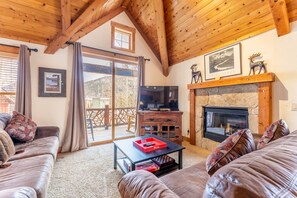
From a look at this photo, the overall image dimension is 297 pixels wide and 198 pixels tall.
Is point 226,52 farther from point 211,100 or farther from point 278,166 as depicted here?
point 278,166

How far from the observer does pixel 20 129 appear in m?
2.14

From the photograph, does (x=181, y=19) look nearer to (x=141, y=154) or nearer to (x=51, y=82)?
(x=141, y=154)

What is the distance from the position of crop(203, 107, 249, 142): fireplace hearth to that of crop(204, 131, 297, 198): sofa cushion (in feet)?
7.71

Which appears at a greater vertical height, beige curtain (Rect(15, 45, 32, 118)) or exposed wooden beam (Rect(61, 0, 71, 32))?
exposed wooden beam (Rect(61, 0, 71, 32))

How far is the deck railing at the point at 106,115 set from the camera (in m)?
4.20

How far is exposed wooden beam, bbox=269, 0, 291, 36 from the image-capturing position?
1943 mm

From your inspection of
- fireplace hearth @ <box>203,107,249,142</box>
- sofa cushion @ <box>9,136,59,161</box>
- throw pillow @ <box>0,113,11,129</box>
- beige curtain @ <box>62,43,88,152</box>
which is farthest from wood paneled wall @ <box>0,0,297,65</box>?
sofa cushion @ <box>9,136,59,161</box>

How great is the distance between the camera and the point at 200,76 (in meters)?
3.49

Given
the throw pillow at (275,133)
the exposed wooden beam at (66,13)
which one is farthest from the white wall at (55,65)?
the throw pillow at (275,133)

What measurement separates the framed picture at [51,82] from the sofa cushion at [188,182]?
283 centimetres

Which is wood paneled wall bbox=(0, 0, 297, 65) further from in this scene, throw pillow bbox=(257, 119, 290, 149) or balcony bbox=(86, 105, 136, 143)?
balcony bbox=(86, 105, 136, 143)

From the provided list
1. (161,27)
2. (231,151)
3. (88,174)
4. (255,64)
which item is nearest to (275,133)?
(231,151)

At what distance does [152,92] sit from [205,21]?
1.95 metres

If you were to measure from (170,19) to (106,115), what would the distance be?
10.0ft
